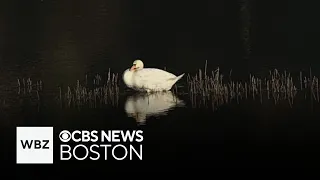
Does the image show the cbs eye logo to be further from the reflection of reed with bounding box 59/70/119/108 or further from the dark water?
the reflection of reed with bounding box 59/70/119/108

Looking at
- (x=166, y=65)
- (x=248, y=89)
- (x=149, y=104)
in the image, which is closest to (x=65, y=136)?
(x=149, y=104)

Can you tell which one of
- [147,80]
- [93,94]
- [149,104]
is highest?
[147,80]

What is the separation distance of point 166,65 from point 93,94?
3.75 metres

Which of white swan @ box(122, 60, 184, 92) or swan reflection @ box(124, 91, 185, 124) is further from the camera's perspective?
white swan @ box(122, 60, 184, 92)

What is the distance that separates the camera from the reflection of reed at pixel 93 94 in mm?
12336

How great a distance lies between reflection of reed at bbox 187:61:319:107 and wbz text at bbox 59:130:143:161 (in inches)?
78.6

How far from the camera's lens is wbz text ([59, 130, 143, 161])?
367 inches

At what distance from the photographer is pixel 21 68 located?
16375mm

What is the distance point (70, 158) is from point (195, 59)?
7.81 meters

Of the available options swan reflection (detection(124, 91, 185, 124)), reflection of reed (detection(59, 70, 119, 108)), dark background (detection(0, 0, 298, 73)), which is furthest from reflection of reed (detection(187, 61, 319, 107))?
dark background (detection(0, 0, 298, 73))

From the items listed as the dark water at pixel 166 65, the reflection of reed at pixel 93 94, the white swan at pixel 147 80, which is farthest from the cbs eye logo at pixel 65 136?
the white swan at pixel 147 80

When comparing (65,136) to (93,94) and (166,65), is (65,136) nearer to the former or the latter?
(93,94)

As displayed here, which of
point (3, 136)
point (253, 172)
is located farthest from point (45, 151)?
point (253, 172)

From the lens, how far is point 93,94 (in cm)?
1291
